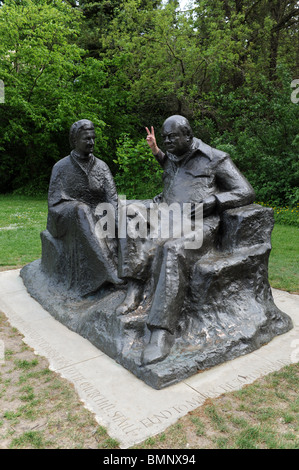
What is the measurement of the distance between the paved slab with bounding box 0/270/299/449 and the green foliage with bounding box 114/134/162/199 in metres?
7.34

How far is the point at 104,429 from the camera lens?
8.16ft

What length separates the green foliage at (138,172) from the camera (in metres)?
11.1

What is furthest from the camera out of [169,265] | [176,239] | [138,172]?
[138,172]

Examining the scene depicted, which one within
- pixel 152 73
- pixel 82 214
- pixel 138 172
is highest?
pixel 152 73

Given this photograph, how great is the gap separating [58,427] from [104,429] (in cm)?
30

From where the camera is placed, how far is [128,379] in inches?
121

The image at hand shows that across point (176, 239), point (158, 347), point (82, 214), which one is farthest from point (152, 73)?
point (158, 347)

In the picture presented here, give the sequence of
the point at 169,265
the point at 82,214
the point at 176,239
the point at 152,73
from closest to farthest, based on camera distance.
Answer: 1. the point at 169,265
2. the point at 176,239
3. the point at 82,214
4. the point at 152,73

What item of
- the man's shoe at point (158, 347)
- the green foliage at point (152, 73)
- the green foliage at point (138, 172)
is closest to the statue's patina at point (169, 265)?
the man's shoe at point (158, 347)

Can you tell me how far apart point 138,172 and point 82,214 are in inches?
289

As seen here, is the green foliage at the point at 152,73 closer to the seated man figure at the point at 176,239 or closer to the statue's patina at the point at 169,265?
the statue's patina at the point at 169,265

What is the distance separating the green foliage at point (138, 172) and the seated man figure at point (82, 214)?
6325 mm

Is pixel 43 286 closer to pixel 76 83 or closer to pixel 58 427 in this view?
pixel 58 427

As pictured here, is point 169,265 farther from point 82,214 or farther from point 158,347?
point 82,214
